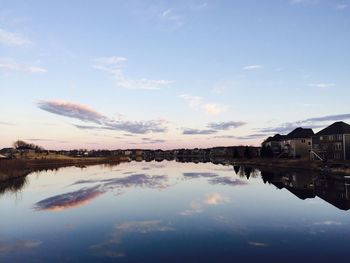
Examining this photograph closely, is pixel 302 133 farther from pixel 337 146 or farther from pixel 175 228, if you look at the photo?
pixel 175 228

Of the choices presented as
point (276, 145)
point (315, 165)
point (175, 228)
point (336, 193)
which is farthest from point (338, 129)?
point (175, 228)

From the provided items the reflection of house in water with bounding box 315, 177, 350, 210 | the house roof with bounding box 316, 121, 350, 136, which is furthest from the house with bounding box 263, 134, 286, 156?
the reflection of house in water with bounding box 315, 177, 350, 210

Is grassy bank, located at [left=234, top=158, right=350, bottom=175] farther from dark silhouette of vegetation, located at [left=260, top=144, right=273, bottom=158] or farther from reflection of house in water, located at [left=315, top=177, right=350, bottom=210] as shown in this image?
reflection of house in water, located at [left=315, top=177, right=350, bottom=210]

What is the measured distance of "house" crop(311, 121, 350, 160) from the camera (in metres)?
70.4

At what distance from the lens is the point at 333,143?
74062 millimetres

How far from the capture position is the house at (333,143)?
2771 inches

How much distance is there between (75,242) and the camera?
16281 millimetres

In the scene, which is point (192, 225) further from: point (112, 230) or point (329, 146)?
point (329, 146)

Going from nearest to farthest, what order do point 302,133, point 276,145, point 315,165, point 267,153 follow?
point 315,165, point 302,133, point 267,153, point 276,145

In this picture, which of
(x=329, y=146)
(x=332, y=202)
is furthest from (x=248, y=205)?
(x=329, y=146)

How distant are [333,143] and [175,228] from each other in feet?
215

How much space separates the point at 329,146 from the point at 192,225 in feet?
213

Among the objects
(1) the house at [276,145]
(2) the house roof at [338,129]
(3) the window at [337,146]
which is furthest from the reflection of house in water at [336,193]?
(1) the house at [276,145]

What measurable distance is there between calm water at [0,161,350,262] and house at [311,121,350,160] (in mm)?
43368
